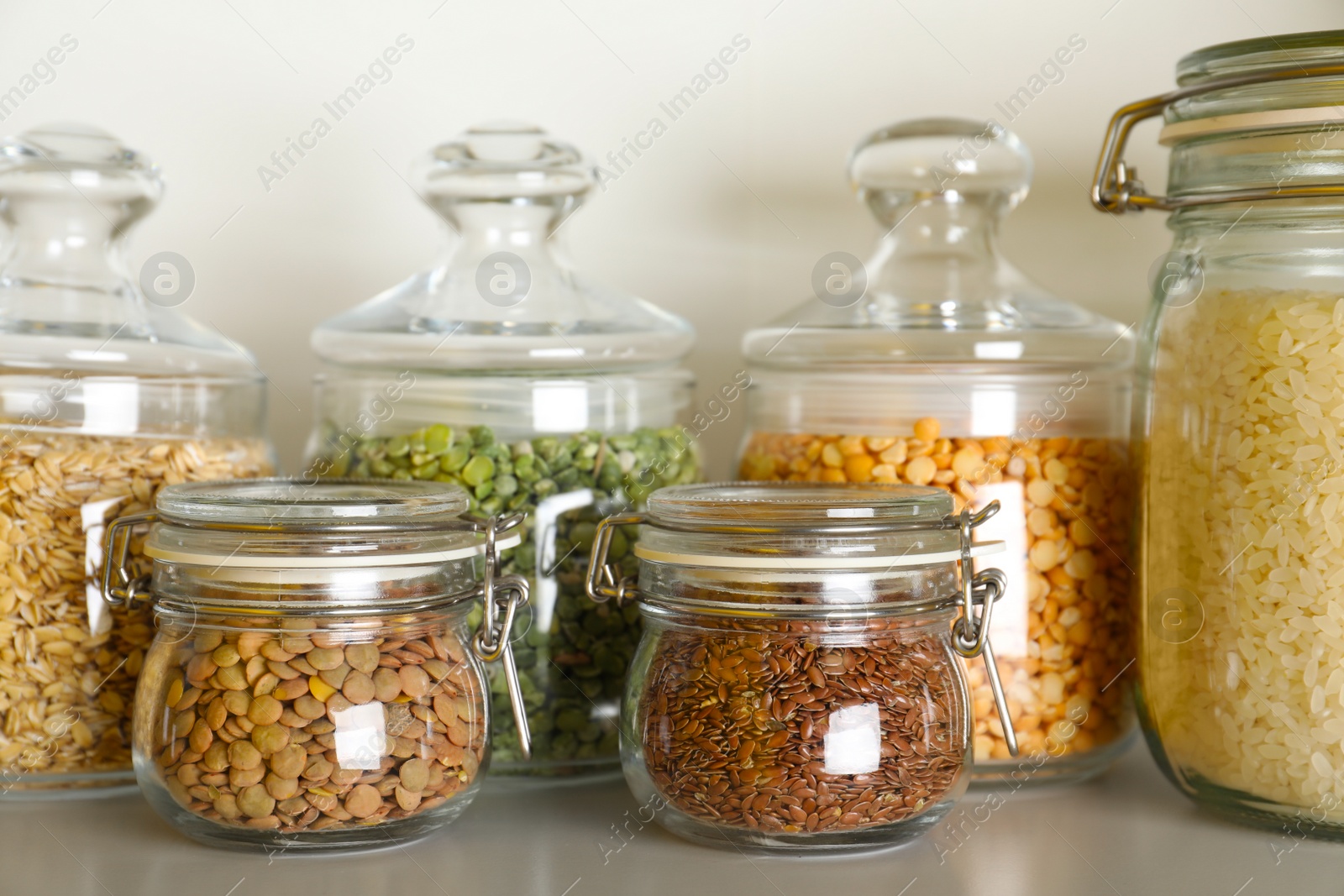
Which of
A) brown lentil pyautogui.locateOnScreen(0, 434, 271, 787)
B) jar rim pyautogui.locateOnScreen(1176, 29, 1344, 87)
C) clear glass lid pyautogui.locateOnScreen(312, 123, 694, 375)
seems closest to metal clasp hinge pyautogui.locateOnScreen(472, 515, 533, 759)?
clear glass lid pyautogui.locateOnScreen(312, 123, 694, 375)

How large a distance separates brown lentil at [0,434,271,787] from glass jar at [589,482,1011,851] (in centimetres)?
35

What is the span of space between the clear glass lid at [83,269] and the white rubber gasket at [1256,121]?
2.22 ft

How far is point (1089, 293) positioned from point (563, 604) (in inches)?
22.0

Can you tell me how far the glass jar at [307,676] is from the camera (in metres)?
0.63

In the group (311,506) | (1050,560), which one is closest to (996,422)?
(1050,560)

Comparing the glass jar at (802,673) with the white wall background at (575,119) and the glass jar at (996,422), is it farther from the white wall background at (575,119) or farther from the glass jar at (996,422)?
the white wall background at (575,119)

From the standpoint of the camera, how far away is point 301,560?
25.5 inches

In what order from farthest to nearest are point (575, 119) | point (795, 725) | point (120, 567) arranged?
point (575, 119)
point (120, 567)
point (795, 725)

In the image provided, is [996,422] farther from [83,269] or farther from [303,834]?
[83,269]

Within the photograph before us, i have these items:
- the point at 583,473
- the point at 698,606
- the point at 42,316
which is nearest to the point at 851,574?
the point at 698,606

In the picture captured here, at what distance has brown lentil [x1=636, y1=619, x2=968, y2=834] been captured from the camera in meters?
0.62

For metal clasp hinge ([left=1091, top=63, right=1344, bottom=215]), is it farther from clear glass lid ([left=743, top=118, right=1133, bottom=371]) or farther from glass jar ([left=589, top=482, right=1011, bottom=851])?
glass jar ([left=589, top=482, right=1011, bottom=851])

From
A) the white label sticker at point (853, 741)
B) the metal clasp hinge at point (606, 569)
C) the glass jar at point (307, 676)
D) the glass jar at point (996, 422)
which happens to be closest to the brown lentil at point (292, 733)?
the glass jar at point (307, 676)

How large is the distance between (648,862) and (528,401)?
1.02 ft
